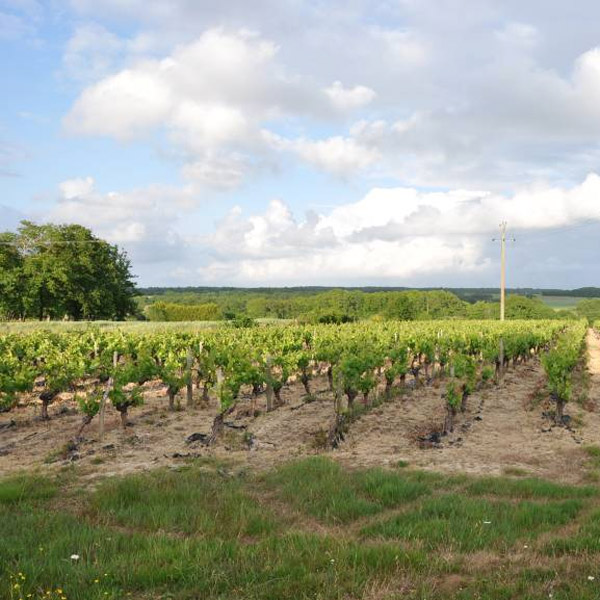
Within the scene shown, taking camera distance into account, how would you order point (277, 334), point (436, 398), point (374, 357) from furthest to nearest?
point (277, 334) → point (436, 398) → point (374, 357)

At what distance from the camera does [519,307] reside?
103m

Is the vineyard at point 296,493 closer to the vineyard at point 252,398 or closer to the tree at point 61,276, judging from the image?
the vineyard at point 252,398

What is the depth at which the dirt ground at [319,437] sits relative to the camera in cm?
984

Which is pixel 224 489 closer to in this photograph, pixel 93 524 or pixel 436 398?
pixel 93 524

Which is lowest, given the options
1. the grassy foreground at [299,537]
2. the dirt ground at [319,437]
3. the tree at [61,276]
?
the dirt ground at [319,437]

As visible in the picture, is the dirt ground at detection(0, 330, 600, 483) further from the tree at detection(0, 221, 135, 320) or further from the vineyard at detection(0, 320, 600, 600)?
the tree at detection(0, 221, 135, 320)

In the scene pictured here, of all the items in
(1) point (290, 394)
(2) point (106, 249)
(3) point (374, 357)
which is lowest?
(1) point (290, 394)

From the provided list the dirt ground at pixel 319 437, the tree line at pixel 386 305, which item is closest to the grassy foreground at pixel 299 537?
the dirt ground at pixel 319 437

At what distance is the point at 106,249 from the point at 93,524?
57.3m

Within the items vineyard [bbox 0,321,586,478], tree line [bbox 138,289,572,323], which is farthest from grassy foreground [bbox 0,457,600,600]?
tree line [bbox 138,289,572,323]

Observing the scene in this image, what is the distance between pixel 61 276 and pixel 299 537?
51634 millimetres

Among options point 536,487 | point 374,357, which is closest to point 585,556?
point 536,487

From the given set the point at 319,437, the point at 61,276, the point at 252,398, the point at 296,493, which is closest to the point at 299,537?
the point at 296,493

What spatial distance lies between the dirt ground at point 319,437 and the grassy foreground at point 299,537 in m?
1.50
